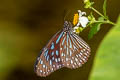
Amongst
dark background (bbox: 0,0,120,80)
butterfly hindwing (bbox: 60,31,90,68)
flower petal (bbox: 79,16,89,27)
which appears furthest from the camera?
dark background (bbox: 0,0,120,80)

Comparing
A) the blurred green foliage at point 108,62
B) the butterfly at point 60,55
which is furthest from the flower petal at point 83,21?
the blurred green foliage at point 108,62

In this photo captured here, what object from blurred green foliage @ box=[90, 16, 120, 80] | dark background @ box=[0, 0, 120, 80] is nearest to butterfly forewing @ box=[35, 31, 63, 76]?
blurred green foliage @ box=[90, 16, 120, 80]

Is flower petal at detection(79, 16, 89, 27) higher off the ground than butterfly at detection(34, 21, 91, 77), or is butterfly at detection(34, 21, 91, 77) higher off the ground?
flower petal at detection(79, 16, 89, 27)

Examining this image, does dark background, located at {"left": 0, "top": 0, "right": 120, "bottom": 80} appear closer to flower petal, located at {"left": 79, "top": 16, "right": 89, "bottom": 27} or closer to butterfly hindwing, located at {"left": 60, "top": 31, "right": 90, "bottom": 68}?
butterfly hindwing, located at {"left": 60, "top": 31, "right": 90, "bottom": 68}

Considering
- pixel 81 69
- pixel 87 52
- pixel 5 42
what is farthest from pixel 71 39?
pixel 5 42

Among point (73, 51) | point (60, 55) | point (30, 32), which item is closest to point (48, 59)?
point (60, 55)
